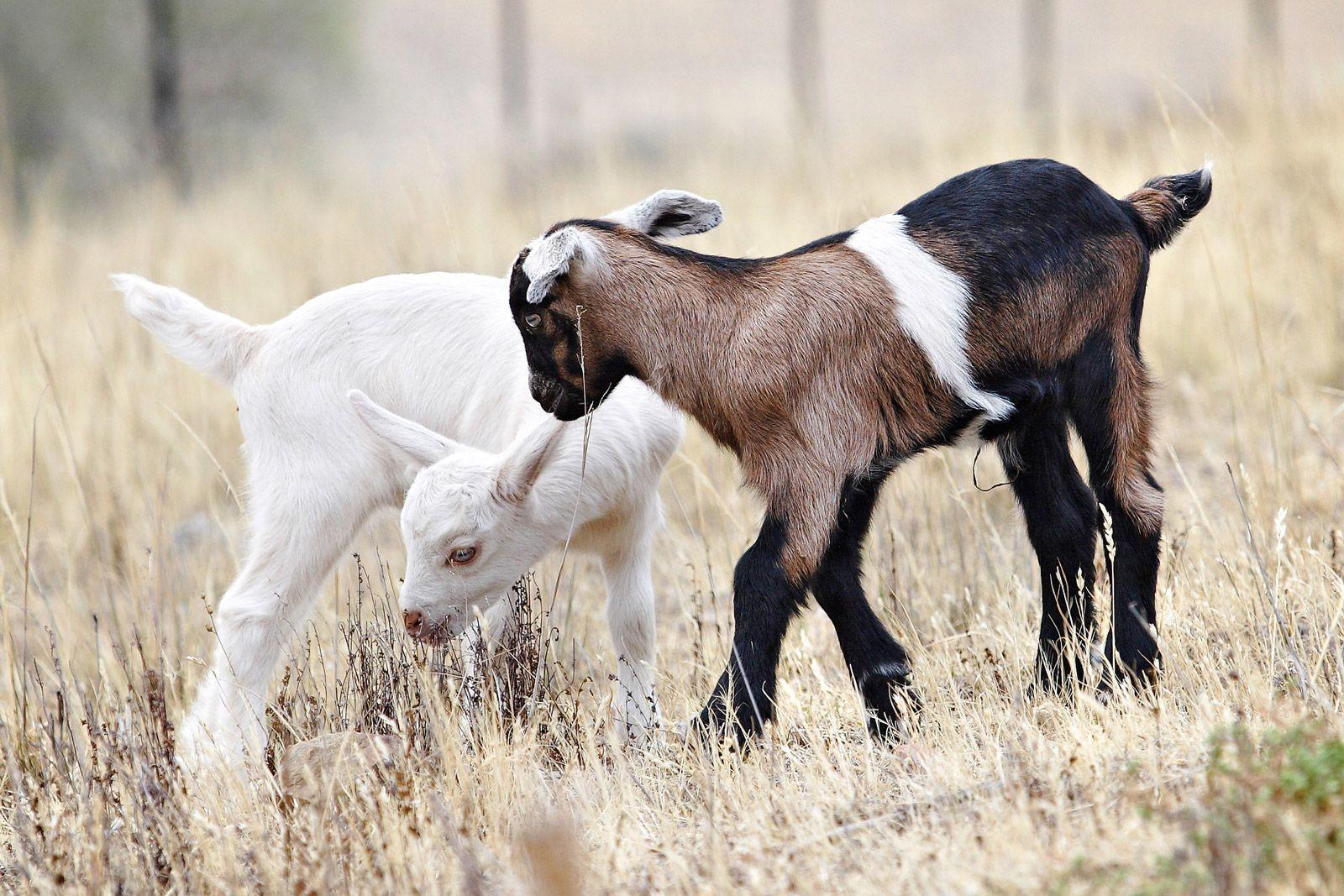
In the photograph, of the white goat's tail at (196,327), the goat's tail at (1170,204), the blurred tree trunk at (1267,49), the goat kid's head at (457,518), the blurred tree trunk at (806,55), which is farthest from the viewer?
the blurred tree trunk at (806,55)

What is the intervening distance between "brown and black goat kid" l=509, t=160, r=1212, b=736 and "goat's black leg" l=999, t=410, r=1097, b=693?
A: 0.17m

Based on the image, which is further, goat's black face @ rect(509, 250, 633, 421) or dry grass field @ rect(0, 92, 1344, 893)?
goat's black face @ rect(509, 250, 633, 421)

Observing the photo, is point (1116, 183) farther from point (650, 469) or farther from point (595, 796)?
point (595, 796)

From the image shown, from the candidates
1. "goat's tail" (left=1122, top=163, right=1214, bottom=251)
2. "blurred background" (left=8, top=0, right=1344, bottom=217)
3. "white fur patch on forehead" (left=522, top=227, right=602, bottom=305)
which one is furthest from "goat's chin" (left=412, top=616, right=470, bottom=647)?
"blurred background" (left=8, top=0, right=1344, bottom=217)

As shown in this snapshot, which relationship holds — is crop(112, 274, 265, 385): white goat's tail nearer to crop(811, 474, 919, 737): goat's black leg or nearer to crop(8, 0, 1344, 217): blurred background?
crop(8, 0, 1344, 217): blurred background

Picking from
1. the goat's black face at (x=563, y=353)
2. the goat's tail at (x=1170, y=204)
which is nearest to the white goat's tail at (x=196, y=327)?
the goat's black face at (x=563, y=353)

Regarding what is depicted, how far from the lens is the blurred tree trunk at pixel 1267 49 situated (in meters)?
10.1

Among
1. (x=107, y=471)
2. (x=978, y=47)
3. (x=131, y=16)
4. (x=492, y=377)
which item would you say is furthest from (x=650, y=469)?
(x=978, y=47)

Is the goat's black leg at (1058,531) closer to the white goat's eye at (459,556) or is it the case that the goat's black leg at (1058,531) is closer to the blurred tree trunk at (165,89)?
the white goat's eye at (459,556)

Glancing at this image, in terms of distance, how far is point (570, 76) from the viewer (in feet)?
107

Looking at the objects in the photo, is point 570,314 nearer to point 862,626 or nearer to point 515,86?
point 862,626

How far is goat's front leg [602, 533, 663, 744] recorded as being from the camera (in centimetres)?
438

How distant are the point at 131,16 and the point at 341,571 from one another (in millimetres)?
18028

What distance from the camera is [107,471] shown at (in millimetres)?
7375
